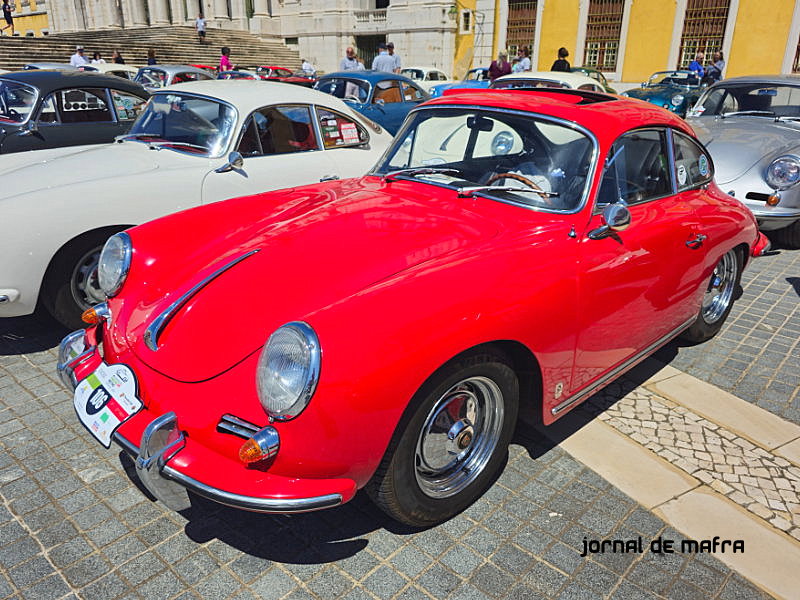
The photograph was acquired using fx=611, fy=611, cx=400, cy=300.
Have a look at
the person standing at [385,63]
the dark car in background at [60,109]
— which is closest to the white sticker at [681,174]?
the dark car in background at [60,109]

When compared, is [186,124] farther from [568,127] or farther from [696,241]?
[696,241]

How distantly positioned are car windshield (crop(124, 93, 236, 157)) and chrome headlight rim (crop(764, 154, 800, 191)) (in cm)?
514

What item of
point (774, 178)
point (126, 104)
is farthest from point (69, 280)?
point (774, 178)

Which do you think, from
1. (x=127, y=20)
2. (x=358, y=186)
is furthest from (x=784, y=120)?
(x=127, y=20)

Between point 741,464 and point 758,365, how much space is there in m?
1.28

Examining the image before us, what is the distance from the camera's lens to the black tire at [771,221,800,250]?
660 cm

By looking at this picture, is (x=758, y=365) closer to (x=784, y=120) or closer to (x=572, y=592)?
(x=572, y=592)

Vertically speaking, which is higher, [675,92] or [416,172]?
[416,172]

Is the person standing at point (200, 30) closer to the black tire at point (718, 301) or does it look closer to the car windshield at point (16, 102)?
the car windshield at point (16, 102)

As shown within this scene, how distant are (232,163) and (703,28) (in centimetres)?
2330

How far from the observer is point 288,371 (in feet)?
6.82

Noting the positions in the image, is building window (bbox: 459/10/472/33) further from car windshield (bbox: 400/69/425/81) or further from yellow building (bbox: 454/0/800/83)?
car windshield (bbox: 400/69/425/81)

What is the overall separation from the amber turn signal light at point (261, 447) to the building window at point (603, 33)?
2613cm

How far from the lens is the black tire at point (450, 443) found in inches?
90.9
